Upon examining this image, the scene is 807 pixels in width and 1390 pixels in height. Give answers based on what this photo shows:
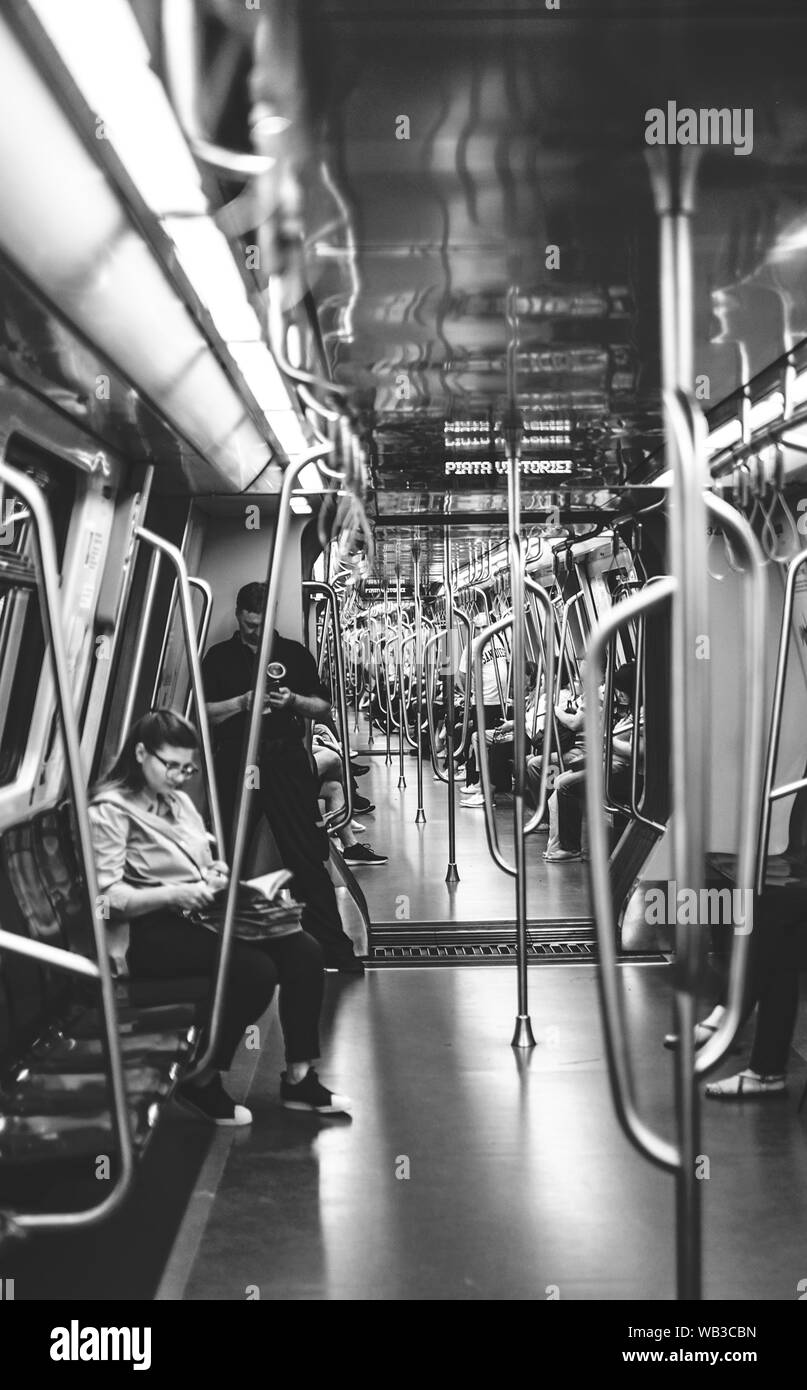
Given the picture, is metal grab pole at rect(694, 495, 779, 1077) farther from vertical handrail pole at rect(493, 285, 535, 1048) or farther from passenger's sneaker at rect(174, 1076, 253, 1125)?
passenger's sneaker at rect(174, 1076, 253, 1125)

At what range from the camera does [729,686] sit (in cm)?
693

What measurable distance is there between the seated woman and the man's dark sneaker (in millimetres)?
5111

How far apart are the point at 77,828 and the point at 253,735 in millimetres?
826

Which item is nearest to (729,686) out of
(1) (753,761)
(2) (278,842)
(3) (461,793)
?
(2) (278,842)

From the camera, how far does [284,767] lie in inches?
240

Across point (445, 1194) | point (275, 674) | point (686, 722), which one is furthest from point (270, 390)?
point (686, 722)

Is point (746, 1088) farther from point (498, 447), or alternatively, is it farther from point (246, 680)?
point (246, 680)

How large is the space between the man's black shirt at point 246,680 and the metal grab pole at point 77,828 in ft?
11.8

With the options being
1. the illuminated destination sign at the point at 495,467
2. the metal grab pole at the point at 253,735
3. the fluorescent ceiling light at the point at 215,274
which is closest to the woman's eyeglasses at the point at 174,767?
the metal grab pole at the point at 253,735

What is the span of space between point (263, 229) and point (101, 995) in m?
1.57

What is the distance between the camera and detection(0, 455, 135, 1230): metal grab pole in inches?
89.2

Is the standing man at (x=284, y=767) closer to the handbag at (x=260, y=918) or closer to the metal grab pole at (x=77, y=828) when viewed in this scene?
the handbag at (x=260, y=918)

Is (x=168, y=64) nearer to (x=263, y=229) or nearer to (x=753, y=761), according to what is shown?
(x=263, y=229)

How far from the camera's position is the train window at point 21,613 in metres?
4.14
